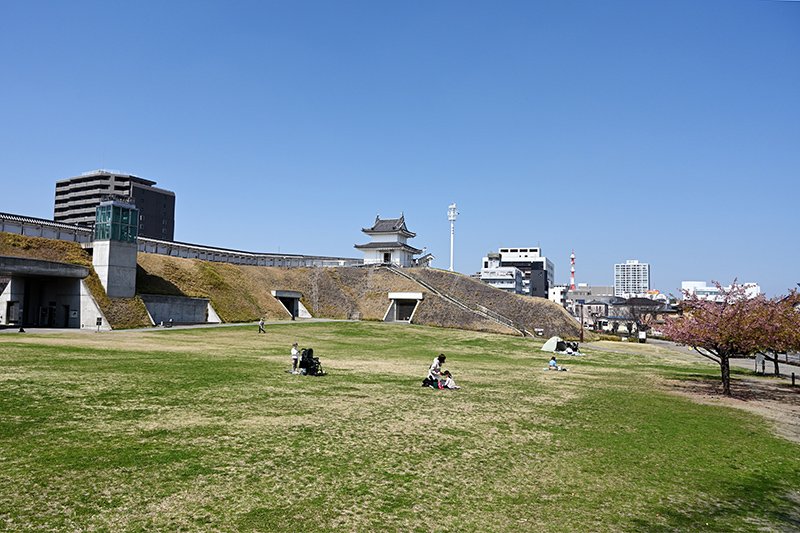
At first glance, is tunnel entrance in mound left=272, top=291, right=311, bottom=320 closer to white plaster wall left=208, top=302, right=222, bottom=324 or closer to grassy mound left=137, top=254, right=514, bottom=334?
grassy mound left=137, top=254, right=514, bottom=334

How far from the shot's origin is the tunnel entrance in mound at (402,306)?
7300 cm

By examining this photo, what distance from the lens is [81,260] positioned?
49375mm

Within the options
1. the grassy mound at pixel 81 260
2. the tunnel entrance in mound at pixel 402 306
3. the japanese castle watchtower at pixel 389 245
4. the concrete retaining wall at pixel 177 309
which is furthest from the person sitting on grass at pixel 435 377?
the japanese castle watchtower at pixel 389 245

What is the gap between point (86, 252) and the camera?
5094cm

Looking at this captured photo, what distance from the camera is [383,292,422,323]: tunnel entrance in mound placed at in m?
73.0

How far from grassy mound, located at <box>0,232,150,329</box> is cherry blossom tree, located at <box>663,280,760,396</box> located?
4398 cm

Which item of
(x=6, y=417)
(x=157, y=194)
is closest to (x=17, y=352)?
(x=6, y=417)

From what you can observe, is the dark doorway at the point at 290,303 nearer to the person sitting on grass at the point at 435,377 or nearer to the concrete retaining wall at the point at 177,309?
the concrete retaining wall at the point at 177,309

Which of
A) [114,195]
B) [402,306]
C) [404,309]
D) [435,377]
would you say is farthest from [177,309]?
[114,195]

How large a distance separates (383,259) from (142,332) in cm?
4944

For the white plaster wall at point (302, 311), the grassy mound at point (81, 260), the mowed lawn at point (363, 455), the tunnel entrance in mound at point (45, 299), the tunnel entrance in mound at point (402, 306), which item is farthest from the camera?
the tunnel entrance in mound at point (402, 306)

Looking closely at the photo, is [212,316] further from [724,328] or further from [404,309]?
[724,328]

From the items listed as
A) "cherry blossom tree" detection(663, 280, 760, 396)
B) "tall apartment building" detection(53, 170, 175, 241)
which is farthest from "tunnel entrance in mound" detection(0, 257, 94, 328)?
"tall apartment building" detection(53, 170, 175, 241)

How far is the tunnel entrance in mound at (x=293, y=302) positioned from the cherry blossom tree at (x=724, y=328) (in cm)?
5177
